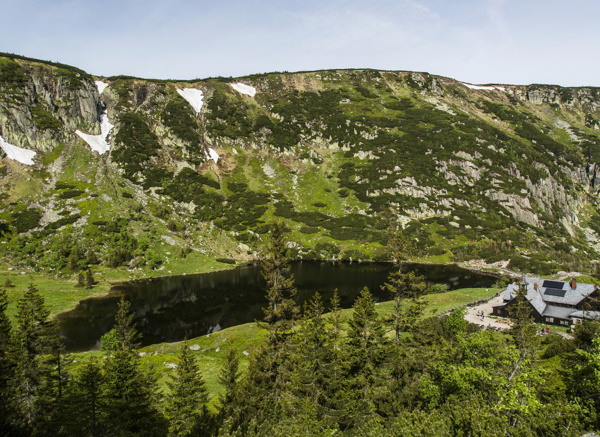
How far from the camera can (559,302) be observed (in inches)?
2744

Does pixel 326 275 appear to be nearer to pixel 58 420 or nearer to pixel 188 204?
pixel 188 204

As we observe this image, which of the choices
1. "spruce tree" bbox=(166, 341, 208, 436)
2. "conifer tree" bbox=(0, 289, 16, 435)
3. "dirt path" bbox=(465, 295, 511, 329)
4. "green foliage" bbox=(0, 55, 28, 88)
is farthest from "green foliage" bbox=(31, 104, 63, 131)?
"dirt path" bbox=(465, 295, 511, 329)

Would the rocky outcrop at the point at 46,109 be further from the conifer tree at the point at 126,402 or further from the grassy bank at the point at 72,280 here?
the conifer tree at the point at 126,402

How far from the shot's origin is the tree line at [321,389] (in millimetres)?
17719

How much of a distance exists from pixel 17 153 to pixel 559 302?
18747 cm

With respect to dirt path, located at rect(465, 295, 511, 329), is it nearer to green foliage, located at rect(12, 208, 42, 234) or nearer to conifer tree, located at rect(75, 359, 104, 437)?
conifer tree, located at rect(75, 359, 104, 437)

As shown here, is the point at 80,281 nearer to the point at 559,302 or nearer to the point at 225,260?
the point at 225,260

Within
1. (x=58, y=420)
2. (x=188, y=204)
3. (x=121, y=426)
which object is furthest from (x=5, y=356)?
(x=188, y=204)

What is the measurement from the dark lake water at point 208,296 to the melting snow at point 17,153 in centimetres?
8380

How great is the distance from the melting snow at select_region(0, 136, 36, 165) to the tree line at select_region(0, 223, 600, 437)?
13309 centimetres

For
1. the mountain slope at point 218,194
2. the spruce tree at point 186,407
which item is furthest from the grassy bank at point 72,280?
the spruce tree at point 186,407

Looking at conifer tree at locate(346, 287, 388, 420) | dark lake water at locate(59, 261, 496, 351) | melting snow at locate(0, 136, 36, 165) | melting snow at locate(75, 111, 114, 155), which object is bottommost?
dark lake water at locate(59, 261, 496, 351)

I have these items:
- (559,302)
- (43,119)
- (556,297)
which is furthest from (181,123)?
(559,302)

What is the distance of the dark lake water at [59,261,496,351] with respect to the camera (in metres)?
64.0
